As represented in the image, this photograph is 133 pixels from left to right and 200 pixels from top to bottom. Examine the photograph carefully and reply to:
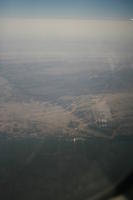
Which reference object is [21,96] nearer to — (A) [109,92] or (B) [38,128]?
(A) [109,92]

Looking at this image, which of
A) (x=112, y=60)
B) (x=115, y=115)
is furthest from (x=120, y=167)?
(x=112, y=60)

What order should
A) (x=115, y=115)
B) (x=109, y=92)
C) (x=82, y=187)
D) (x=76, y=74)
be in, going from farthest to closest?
(x=76, y=74) < (x=109, y=92) < (x=115, y=115) < (x=82, y=187)

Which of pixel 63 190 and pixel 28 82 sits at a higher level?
pixel 28 82

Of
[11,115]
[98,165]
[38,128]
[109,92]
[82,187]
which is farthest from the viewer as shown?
[109,92]

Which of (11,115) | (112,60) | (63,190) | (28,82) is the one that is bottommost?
(63,190)

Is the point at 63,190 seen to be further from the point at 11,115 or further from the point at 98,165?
the point at 11,115

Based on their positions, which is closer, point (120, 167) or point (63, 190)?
point (63, 190)

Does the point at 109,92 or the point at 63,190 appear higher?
the point at 109,92

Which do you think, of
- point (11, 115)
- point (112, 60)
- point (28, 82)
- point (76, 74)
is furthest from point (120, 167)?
point (112, 60)

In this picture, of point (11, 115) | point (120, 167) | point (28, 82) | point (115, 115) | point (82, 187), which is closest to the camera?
point (82, 187)
